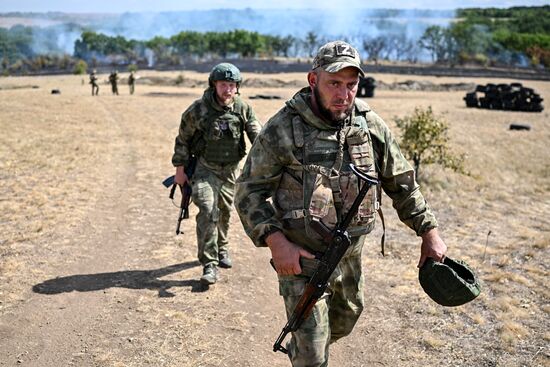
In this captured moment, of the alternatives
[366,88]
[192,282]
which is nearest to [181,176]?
[192,282]

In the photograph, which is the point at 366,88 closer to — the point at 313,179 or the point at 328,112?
the point at 328,112

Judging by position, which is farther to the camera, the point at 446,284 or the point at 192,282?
the point at 192,282

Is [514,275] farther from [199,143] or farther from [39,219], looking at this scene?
[39,219]

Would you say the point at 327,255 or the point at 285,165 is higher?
the point at 285,165

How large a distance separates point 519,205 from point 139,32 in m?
201

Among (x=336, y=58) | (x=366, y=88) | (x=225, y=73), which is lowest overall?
(x=366, y=88)

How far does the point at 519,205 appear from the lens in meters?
9.08

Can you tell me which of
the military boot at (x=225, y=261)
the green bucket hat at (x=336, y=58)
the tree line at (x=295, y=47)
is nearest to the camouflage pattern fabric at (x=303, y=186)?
the green bucket hat at (x=336, y=58)

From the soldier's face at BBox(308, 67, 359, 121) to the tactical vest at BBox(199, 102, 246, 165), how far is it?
102 inches

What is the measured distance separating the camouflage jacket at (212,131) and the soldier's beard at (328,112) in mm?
2558

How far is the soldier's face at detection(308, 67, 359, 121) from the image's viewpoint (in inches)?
115

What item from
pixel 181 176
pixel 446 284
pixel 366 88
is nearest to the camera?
pixel 446 284

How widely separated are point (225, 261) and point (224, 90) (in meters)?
1.90

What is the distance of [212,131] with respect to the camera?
18.1 feet
